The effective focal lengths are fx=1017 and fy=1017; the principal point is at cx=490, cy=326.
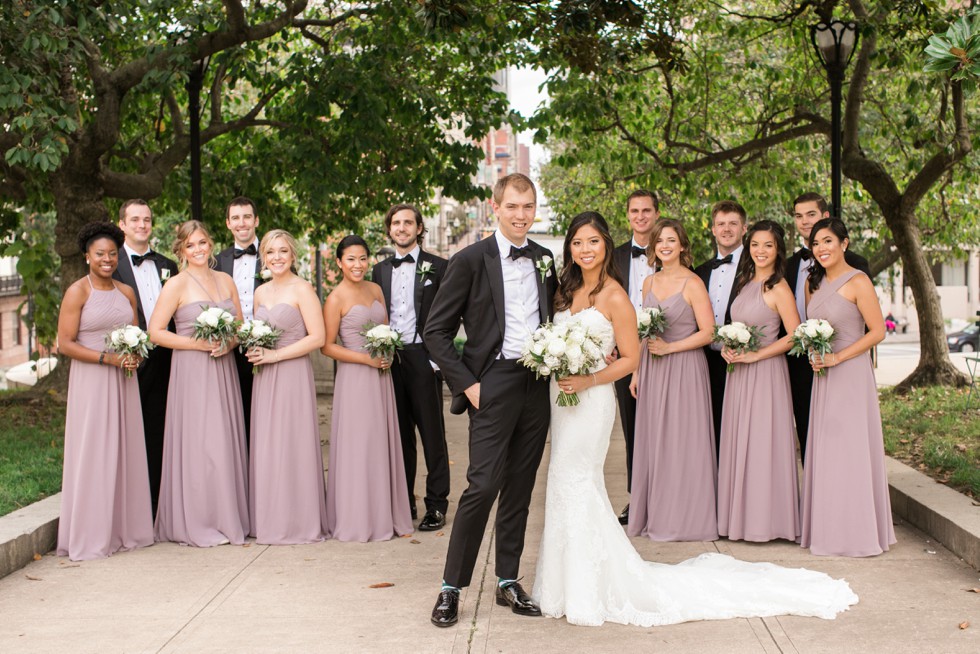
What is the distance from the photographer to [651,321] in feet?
24.0

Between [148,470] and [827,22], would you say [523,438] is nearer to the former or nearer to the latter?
[148,470]

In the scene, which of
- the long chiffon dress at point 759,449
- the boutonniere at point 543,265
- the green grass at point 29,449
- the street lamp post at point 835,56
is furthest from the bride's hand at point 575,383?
the street lamp post at point 835,56

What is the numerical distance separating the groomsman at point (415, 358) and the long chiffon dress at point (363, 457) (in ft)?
0.83

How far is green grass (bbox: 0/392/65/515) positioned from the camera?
8.00 metres

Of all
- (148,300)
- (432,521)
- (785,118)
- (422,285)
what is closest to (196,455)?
(148,300)

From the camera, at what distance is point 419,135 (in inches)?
582

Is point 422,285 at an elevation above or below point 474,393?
above

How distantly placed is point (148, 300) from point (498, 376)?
3.57m

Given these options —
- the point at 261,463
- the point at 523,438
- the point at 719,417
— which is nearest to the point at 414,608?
the point at 523,438

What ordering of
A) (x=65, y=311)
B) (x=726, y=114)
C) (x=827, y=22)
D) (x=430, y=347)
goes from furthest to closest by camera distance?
(x=726, y=114) < (x=827, y=22) < (x=65, y=311) < (x=430, y=347)

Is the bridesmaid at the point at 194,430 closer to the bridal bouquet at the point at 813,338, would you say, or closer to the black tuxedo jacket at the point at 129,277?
the black tuxedo jacket at the point at 129,277

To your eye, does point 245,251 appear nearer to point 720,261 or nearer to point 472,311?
point 472,311

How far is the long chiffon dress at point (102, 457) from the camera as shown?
6.97 m

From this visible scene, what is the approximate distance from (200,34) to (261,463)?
6.61 m
